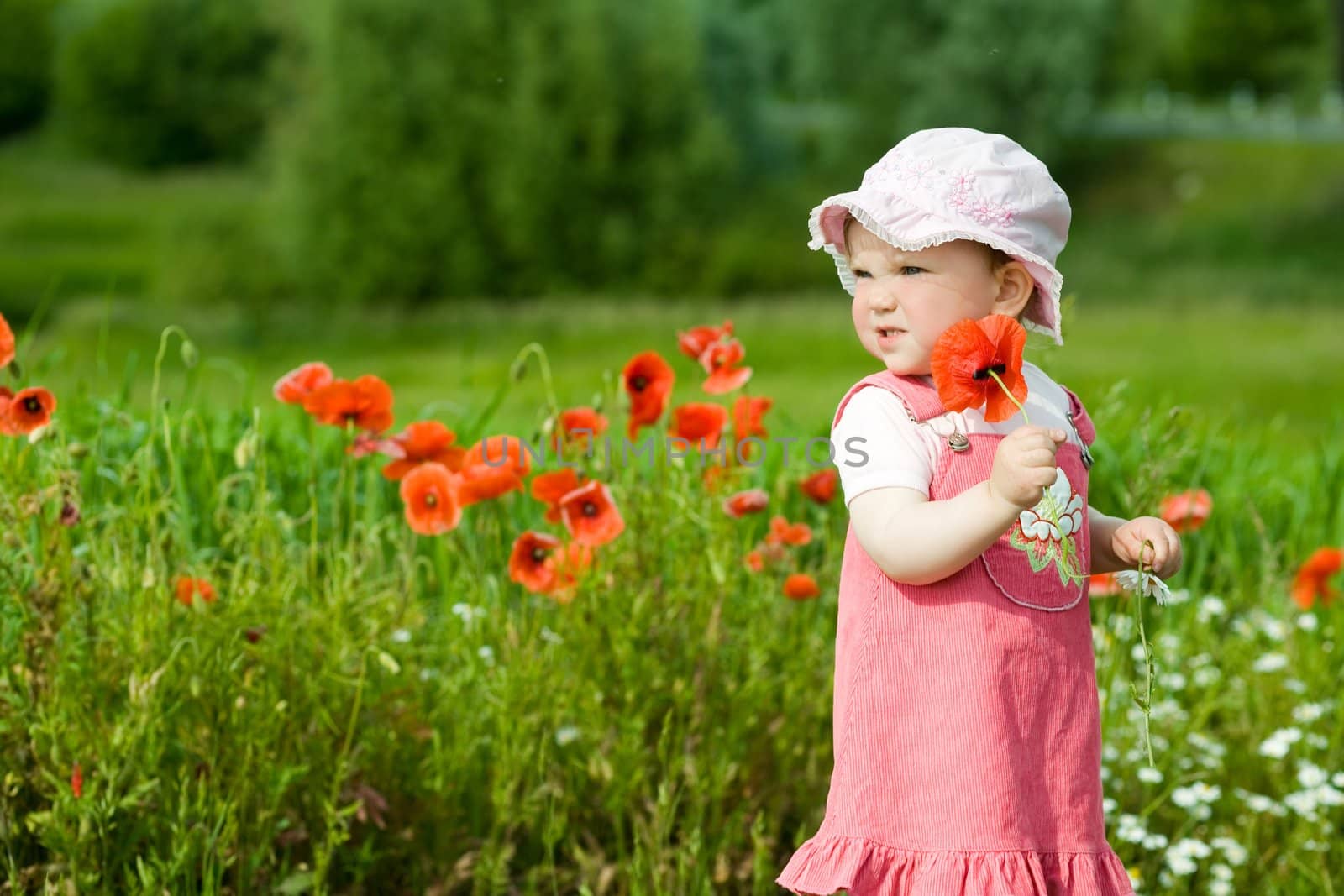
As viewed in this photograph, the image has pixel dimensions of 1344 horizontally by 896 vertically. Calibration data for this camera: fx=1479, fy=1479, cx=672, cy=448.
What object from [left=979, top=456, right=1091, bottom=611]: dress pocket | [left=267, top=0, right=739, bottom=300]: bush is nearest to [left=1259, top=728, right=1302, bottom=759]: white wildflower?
[left=979, top=456, right=1091, bottom=611]: dress pocket

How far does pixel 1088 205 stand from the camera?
21797 millimetres

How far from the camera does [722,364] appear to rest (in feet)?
8.35

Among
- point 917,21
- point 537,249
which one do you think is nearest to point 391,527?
point 537,249

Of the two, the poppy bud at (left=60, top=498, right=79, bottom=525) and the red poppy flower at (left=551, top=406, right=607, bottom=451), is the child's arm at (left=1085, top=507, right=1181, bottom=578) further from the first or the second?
the poppy bud at (left=60, top=498, right=79, bottom=525)

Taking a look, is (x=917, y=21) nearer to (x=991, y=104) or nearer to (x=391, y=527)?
(x=991, y=104)

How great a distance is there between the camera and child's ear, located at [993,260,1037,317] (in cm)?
178

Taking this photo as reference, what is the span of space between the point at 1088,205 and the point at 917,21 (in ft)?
13.9

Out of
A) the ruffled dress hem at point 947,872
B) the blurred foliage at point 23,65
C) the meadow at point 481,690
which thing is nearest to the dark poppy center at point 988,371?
the meadow at point 481,690

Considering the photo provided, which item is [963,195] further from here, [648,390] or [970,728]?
[648,390]

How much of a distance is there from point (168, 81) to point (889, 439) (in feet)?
86.6

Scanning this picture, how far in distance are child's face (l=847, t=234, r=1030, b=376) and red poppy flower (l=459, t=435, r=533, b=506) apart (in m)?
0.85

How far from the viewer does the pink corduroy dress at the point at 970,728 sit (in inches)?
67.7

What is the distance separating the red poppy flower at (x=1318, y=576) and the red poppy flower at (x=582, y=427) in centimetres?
159

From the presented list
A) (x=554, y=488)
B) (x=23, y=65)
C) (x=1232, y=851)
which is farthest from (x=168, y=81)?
(x=1232, y=851)
